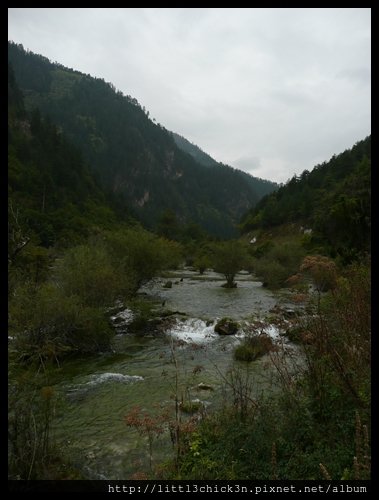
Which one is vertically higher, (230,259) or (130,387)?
(230,259)

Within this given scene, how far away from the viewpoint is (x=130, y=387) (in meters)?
11.6

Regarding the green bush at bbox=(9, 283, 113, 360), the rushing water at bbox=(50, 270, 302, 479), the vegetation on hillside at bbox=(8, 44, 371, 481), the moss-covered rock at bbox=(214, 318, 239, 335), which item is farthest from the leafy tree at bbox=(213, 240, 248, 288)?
the green bush at bbox=(9, 283, 113, 360)

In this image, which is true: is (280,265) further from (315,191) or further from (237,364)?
(315,191)

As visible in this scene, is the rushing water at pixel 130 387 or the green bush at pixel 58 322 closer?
the rushing water at pixel 130 387

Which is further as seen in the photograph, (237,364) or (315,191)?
(315,191)

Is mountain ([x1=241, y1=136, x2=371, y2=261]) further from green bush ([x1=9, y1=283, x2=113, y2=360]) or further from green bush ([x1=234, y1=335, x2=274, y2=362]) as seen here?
green bush ([x1=9, y1=283, x2=113, y2=360])

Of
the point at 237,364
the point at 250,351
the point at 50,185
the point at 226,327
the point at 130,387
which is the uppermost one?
the point at 50,185

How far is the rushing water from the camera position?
300 inches

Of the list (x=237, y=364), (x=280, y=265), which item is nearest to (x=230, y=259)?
(x=280, y=265)

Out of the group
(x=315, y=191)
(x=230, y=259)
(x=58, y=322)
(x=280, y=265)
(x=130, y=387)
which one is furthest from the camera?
(x=315, y=191)

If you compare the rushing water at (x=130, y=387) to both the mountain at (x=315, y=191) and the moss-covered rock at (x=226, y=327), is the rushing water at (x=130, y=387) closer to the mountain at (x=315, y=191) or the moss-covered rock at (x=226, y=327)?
the moss-covered rock at (x=226, y=327)

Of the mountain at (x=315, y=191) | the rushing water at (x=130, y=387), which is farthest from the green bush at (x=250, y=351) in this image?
the mountain at (x=315, y=191)

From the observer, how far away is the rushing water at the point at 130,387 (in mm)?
7613
